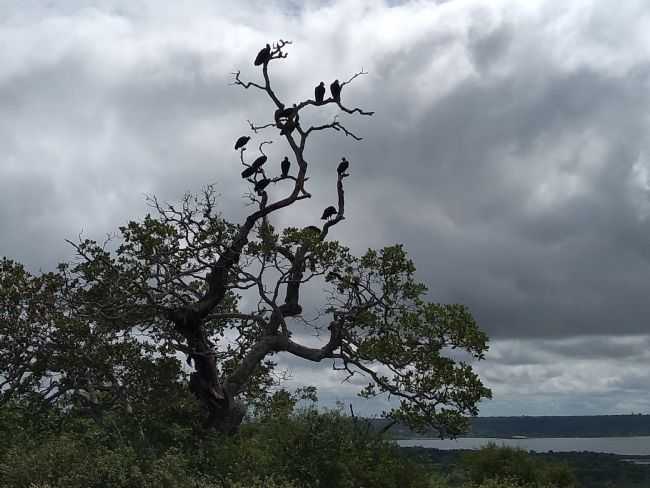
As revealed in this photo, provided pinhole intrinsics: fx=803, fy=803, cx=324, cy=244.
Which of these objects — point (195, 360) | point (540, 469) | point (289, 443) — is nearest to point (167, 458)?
point (289, 443)

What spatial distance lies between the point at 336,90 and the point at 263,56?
2.47 metres

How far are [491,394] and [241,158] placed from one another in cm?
1003

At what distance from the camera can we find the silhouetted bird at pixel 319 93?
24469 mm

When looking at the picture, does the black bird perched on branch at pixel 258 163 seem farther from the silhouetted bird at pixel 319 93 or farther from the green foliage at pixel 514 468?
the green foliage at pixel 514 468

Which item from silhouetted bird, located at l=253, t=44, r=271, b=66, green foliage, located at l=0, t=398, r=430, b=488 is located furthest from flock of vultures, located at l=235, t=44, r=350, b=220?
green foliage, located at l=0, t=398, r=430, b=488

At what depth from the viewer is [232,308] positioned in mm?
28000

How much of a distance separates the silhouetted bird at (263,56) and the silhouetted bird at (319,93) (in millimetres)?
1799

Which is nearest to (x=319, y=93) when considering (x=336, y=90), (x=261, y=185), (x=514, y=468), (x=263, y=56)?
(x=336, y=90)

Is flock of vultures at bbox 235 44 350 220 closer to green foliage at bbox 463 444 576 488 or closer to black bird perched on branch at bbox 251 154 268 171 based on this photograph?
black bird perched on branch at bbox 251 154 268 171

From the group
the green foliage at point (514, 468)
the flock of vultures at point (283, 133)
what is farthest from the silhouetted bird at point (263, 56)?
the green foliage at point (514, 468)

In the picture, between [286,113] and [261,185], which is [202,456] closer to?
[261,185]

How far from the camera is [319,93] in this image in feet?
80.6

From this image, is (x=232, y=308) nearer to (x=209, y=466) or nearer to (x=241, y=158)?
(x=241, y=158)

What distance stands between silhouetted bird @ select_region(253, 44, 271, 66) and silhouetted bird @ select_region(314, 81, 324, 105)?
1.80 m
